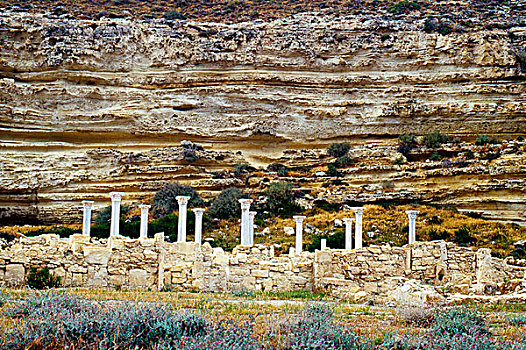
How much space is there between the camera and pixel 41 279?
12828 mm

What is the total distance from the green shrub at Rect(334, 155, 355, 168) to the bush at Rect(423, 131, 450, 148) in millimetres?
5711

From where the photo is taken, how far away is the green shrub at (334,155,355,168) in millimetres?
39406

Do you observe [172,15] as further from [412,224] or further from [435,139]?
[412,224]

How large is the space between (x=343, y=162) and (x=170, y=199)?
12.5 metres

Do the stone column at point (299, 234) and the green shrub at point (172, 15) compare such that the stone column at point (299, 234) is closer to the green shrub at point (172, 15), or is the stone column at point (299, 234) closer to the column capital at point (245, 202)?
the column capital at point (245, 202)

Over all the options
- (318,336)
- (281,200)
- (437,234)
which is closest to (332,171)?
(281,200)

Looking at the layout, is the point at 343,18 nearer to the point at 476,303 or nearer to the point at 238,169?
the point at 238,169

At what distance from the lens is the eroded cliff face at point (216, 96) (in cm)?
3947

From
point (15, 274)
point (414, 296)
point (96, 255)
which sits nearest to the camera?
point (414, 296)

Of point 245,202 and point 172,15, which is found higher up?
point 172,15

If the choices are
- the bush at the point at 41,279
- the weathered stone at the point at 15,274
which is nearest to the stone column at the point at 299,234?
the bush at the point at 41,279

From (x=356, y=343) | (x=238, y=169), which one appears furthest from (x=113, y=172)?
(x=356, y=343)

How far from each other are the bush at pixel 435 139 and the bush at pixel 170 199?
16.9 meters

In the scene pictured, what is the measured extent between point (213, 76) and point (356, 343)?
125 ft
